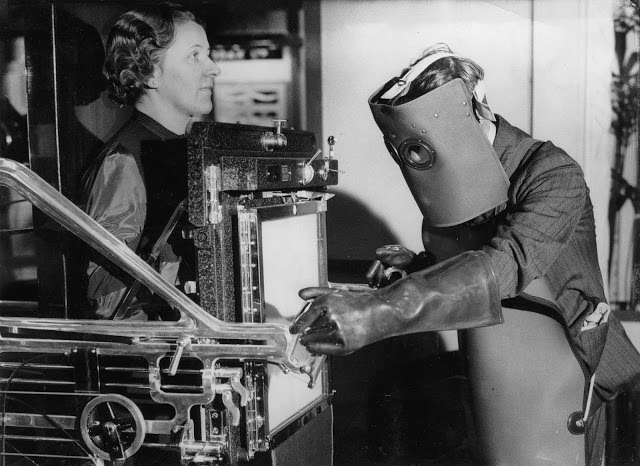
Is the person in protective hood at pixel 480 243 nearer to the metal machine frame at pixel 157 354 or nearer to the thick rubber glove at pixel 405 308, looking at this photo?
the thick rubber glove at pixel 405 308

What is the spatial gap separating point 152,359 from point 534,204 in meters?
0.84

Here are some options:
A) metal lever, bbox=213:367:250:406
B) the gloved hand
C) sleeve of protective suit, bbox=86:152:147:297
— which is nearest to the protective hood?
the gloved hand

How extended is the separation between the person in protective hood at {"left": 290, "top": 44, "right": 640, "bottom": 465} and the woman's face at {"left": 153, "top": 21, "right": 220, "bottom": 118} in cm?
77

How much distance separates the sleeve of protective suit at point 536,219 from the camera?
4.18ft

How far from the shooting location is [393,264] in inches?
74.1

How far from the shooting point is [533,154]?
1.53 meters

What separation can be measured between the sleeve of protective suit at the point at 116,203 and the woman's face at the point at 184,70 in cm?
34

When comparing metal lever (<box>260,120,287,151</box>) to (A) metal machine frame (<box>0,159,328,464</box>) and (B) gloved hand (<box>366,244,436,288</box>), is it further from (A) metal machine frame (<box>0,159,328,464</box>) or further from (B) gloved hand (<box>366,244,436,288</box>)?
(B) gloved hand (<box>366,244,436,288</box>)

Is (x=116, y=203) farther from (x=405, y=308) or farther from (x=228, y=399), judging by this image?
(x=405, y=308)

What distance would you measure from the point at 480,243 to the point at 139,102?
109 cm

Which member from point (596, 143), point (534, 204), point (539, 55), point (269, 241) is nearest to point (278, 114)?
point (539, 55)

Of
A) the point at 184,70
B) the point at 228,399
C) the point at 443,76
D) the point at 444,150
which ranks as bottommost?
the point at 228,399

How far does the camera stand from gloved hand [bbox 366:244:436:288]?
1.86 m

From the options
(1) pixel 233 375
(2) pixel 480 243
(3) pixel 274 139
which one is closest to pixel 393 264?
(2) pixel 480 243
